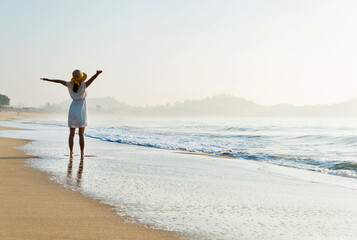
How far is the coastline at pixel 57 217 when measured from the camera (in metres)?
2.52

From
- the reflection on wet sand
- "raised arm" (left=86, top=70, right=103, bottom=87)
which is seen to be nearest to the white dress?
"raised arm" (left=86, top=70, right=103, bottom=87)

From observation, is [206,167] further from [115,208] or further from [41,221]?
[41,221]

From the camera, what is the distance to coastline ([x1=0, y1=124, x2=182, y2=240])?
2.52m

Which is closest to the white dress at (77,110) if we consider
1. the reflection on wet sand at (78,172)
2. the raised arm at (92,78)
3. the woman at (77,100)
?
the woman at (77,100)

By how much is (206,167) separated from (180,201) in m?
3.21

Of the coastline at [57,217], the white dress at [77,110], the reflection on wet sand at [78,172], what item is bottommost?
the reflection on wet sand at [78,172]

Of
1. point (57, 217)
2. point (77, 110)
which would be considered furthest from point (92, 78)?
point (57, 217)

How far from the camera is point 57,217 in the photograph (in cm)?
290

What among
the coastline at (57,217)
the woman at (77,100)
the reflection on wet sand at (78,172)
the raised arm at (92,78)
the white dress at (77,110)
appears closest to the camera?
the coastline at (57,217)

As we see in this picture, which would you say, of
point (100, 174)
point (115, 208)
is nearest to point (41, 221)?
point (115, 208)

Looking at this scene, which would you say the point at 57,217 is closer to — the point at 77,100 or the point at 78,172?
the point at 78,172

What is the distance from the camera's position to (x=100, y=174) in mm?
5316

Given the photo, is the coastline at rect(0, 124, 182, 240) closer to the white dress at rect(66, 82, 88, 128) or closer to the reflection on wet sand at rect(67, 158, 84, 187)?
the reflection on wet sand at rect(67, 158, 84, 187)

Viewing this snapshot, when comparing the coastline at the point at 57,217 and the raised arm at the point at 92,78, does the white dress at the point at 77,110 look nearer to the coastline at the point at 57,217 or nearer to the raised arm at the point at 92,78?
the raised arm at the point at 92,78
